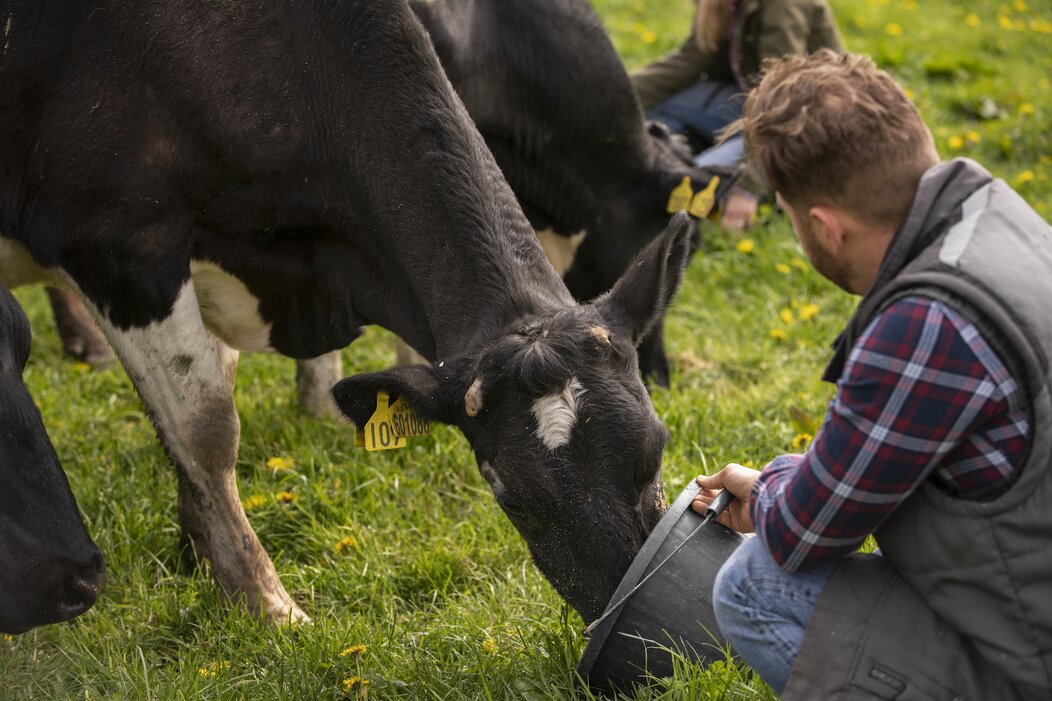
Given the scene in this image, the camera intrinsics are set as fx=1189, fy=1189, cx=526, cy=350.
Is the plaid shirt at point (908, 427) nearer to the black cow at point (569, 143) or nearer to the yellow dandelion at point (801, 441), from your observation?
the yellow dandelion at point (801, 441)

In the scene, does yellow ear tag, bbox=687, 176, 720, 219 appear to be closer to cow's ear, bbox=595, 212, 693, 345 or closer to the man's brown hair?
cow's ear, bbox=595, 212, 693, 345

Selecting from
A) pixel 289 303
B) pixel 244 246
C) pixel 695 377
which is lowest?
pixel 695 377

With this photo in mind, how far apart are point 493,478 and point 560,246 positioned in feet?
8.03

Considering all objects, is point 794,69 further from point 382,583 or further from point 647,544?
point 382,583

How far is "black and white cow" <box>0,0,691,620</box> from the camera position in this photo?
3.66m

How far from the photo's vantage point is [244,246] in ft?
13.4

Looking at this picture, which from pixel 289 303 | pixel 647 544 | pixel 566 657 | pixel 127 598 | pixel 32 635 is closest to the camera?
pixel 647 544

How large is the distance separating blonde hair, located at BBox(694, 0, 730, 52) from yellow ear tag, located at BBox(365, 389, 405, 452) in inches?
188

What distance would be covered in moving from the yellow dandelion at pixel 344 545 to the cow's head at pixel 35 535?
1010mm

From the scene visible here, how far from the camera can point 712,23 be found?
7.44 m

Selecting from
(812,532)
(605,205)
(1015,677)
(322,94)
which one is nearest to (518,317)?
(322,94)

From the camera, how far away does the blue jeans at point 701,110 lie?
7.57 meters

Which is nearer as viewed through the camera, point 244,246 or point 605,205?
point 244,246

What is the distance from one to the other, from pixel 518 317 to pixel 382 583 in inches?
46.7
